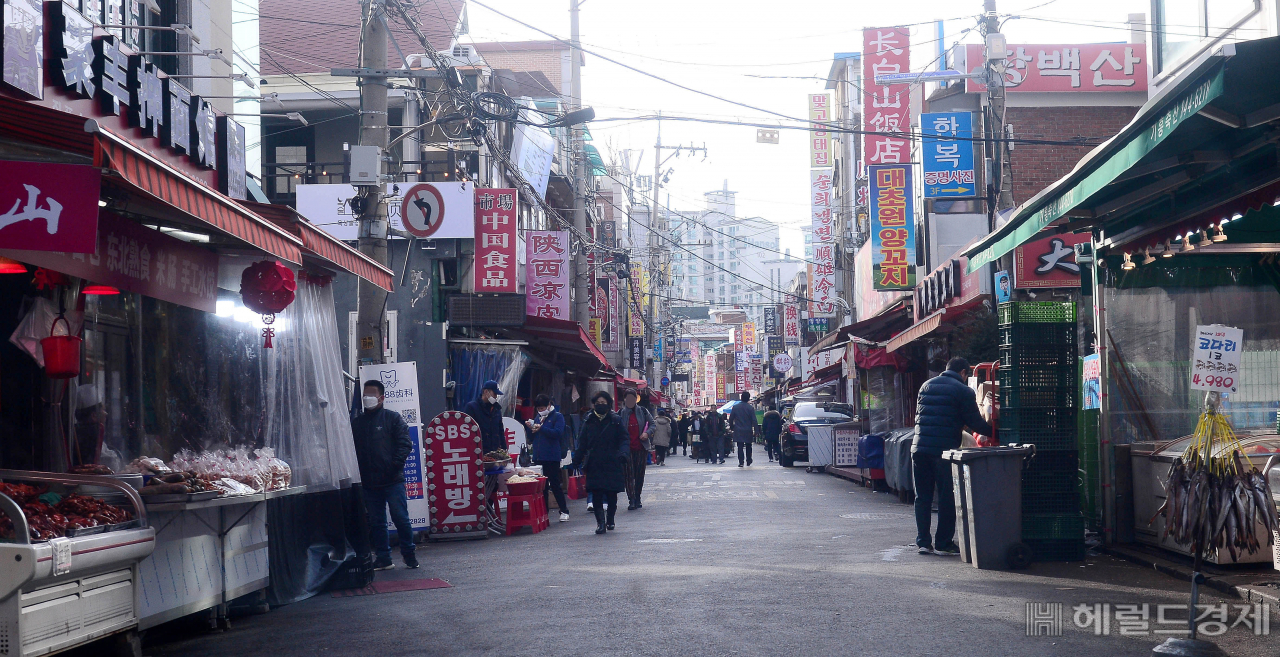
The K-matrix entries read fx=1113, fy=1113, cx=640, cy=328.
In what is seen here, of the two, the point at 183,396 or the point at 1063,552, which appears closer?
the point at 183,396

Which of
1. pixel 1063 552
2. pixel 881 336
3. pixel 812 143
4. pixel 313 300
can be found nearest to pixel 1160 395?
pixel 1063 552

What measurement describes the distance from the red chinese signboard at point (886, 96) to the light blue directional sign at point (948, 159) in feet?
14.3

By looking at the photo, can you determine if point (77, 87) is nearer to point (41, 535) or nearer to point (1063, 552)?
point (41, 535)

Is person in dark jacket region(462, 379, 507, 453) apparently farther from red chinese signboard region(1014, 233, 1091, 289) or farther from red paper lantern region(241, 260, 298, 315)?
red chinese signboard region(1014, 233, 1091, 289)

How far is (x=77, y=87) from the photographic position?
8.67 m

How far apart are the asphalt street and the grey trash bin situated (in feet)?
1.04

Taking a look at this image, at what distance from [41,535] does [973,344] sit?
48.0ft

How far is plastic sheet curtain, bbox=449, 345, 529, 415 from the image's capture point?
22.6 meters

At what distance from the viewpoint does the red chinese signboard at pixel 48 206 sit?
5.65 meters

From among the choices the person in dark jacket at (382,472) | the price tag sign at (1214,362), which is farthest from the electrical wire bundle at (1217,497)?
the person in dark jacket at (382,472)

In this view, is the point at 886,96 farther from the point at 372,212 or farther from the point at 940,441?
the point at 940,441

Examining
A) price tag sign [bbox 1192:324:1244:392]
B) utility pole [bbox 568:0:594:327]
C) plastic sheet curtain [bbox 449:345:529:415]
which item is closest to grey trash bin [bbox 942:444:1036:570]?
price tag sign [bbox 1192:324:1244:392]

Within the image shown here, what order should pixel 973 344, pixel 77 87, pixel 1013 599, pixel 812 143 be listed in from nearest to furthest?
1. pixel 1013 599
2. pixel 77 87
3. pixel 973 344
4. pixel 812 143

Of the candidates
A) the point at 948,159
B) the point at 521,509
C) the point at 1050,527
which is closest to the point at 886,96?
the point at 948,159
